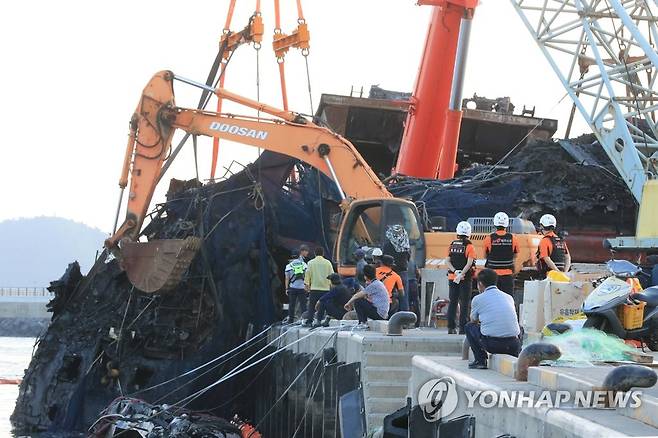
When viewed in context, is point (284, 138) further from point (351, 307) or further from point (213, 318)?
point (351, 307)

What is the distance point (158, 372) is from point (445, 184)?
755cm

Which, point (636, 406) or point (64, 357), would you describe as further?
point (64, 357)

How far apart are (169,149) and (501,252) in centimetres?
1171

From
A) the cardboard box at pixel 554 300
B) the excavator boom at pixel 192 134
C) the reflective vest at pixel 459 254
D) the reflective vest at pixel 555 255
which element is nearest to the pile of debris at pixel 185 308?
the excavator boom at pixel 192 134

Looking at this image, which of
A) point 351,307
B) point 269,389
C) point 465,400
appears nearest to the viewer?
point 465,400

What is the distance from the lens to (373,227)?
21453 millimetres

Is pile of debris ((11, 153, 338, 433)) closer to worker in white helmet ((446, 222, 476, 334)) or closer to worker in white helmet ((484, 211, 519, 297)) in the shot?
worker in white helmet ((446, 222, 476, 334))

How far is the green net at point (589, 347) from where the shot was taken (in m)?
10.5

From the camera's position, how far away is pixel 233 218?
24891 millimetres

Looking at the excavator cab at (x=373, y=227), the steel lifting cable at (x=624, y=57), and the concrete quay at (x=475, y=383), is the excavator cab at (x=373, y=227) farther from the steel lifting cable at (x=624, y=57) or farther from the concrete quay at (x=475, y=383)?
the steel lifting cable at (x=624, y=57)

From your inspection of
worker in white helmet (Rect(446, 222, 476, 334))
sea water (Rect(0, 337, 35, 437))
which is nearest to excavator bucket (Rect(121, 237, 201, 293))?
sea water (Rect(0, 337, 35, 437))

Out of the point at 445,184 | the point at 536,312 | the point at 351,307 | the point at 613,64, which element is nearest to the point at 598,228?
the point at 445,184

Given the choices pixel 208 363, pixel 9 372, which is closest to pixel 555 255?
pixel 208 363

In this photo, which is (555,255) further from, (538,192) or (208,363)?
Result: (538,192)
